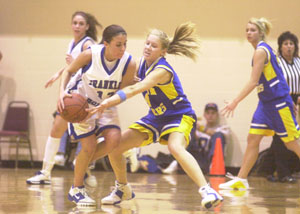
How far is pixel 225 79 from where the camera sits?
28.9ft

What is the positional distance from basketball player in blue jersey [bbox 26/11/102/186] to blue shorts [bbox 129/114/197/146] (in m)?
1.54

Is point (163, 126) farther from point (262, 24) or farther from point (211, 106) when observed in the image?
point (211, 106)

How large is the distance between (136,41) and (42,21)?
1593 mm

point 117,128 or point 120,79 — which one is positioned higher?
point 120,79

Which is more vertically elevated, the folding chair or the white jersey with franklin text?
the white jersey with franklin text

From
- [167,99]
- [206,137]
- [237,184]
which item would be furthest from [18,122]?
[167,99]

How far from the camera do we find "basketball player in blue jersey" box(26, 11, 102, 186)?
5.91 meters

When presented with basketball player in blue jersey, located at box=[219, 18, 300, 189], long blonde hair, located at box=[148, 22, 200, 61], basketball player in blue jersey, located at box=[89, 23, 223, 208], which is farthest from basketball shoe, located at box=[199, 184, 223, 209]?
basketball player in blue jersey, located at box=[219, 18, 300, 189]

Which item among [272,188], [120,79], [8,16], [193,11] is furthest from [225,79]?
[120,79]

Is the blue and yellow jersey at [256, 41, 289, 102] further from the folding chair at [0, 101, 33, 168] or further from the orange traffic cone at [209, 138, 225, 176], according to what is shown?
the folding chair at [0, 101, 33, 168]

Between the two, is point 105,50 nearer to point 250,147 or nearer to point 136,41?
point 250,147

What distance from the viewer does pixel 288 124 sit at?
5891 mm

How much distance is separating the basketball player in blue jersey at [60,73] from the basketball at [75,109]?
5.42 feet

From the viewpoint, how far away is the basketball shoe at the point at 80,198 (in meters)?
4.25
